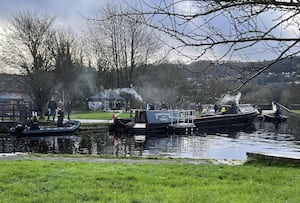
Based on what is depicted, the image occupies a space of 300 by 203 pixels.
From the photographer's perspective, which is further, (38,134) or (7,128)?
(7,128)

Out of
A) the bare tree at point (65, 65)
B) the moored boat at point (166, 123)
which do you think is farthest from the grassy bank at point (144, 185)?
the bare tree at point (65, 65)

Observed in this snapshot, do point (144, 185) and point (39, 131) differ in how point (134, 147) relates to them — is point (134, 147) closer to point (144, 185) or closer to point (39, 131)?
point (39, 131)

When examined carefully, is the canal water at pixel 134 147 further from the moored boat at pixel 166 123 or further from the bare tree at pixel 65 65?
the bare tree at pixel 65 65

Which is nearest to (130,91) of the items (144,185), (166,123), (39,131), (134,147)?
(166,123)

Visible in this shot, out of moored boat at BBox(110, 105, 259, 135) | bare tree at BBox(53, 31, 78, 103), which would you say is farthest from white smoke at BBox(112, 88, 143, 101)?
moored boat at BBox(110, 105, 259, 135)

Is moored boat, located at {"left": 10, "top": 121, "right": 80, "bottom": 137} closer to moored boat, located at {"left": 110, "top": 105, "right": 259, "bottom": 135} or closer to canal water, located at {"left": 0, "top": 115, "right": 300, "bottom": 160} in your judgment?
canal water, located at {"left": 0, "top": 115, "right": 300, "bottom": 160}

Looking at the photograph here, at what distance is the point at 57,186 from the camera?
663cm

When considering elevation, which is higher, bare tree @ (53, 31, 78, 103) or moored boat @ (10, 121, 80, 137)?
bare tree @ (53, 31, 78, 103)

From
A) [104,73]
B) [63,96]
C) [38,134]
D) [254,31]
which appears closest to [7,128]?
[38,134]

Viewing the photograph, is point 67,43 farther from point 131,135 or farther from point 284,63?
point 284,63

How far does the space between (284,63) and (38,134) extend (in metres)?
25.3

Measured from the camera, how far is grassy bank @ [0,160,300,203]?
19.2 feet

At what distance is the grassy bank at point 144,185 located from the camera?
586 cm

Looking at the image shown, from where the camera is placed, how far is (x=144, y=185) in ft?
22.6
